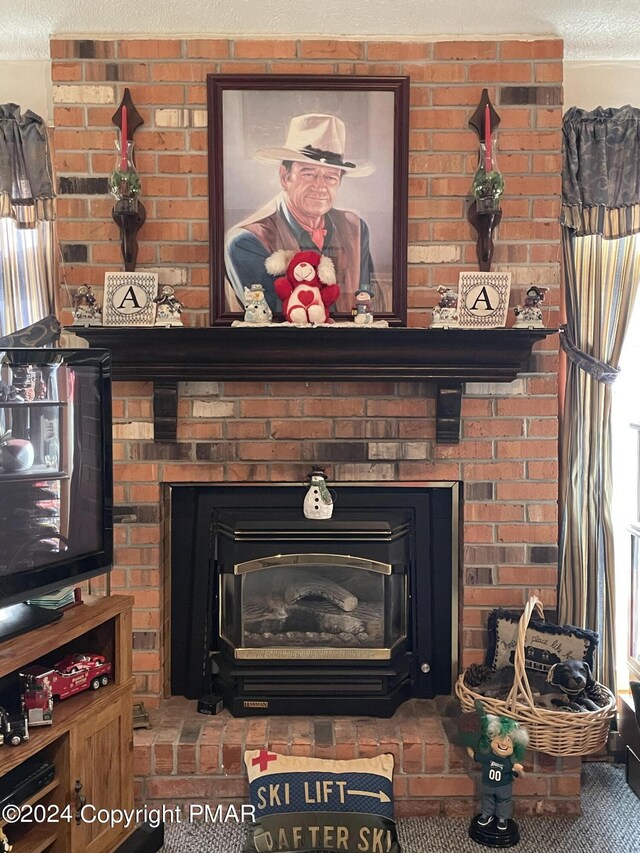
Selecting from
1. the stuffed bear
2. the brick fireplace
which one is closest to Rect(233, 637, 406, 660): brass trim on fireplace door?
the brick fireplace

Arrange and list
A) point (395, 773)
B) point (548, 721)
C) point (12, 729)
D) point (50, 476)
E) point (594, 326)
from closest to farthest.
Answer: point (12, 729) → point (50, 476) → point (548, 721) → point (395, 773) → point (594, 326)

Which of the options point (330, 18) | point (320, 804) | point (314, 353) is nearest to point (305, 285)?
point (314, 353)

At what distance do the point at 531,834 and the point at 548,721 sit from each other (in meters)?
0.37

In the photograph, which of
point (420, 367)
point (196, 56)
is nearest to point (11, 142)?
point (196, 56)

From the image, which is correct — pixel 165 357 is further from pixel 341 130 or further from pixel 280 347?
pixel 341 130

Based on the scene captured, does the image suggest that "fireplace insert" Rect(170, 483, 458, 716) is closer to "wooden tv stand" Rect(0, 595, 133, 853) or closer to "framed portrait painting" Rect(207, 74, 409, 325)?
"wooden tv stand" Rect(0, 595, 133, 853)

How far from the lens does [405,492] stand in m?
2.68

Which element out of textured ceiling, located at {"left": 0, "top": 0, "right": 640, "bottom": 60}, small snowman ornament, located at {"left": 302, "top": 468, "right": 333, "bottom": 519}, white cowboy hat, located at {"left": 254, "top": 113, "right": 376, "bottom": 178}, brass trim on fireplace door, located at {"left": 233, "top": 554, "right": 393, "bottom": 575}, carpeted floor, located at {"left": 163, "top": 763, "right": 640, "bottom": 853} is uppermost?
textured ceiling, located at {"left": 0, "top": 0, "right": 640, "bottom": 60}

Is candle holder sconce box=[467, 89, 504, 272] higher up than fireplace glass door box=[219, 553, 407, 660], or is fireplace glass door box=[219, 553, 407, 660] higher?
candle holder sconce box=[467, 89, 504, 272]

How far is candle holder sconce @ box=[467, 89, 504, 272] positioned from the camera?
2.43 meters

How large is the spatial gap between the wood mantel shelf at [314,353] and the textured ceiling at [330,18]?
3.16ft

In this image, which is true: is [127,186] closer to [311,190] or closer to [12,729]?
[311,190]

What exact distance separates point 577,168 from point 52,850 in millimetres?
2626

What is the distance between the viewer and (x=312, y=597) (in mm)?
2639
